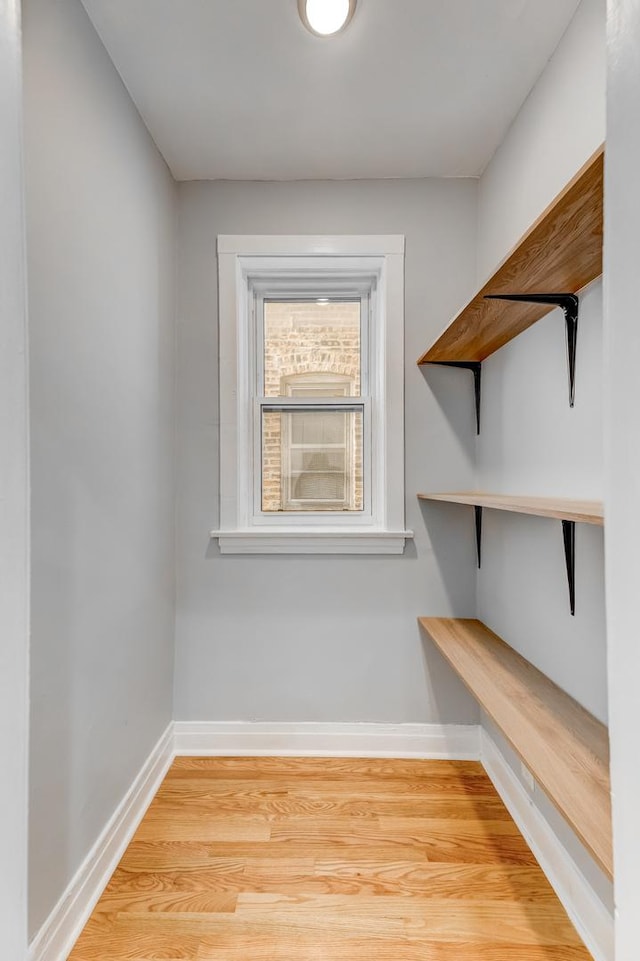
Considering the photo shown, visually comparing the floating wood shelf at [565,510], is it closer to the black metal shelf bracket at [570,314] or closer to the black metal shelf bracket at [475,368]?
the black metal shelf bracket at [570,314]

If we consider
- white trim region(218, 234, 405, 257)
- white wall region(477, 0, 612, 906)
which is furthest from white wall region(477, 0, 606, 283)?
white trim region(218, 234, 405, 257)

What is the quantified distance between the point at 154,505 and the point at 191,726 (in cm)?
98

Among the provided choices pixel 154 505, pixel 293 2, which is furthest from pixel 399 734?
pixel 293 2

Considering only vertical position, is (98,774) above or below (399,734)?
above

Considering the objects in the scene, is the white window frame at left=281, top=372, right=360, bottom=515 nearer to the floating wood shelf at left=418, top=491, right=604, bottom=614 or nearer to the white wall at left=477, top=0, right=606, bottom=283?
the floating wood shelf at left=418, top=491, right=604, bottom=614

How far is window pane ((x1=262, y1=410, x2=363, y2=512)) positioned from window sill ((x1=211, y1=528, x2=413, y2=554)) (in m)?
0.20

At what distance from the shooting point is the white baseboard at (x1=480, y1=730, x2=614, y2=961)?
1286 mm

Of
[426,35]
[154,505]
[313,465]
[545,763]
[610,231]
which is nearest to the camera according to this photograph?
[610,231]

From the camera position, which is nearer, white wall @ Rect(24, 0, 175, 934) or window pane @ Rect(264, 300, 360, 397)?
white wall @ Rect(24, 0, 175, 934)

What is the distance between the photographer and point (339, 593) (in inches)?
89.5

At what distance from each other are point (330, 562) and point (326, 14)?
5.88 feet

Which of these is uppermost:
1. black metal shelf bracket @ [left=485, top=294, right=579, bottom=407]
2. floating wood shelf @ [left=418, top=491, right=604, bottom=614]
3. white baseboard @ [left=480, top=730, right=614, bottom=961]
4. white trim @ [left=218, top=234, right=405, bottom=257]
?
white trim @ [left=218, top=234, right=405, bottom=257]

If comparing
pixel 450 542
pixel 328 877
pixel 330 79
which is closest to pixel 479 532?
pixel 450 542

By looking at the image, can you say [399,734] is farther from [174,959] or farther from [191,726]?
[174,959]
